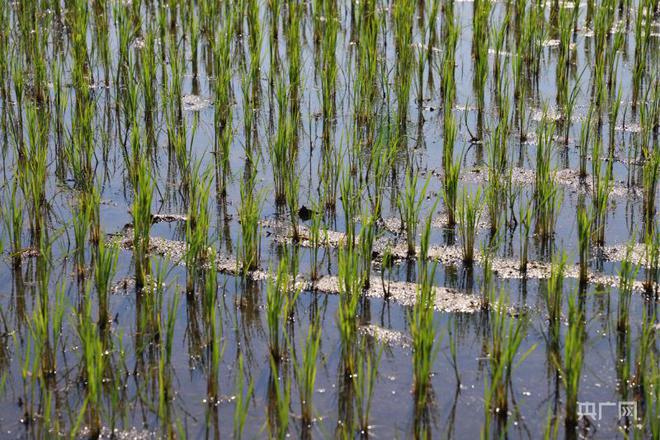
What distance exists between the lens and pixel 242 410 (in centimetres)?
292

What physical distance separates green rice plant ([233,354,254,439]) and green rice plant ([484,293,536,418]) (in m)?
0.62

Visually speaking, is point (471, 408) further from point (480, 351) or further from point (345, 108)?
point (345, 108)

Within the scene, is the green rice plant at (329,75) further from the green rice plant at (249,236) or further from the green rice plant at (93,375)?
the green rice plant at (93,375)

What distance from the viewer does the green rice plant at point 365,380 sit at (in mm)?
2834

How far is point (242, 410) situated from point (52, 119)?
2.74m

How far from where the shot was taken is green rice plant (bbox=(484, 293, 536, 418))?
2848 millimetres

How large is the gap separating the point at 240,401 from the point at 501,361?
701 mm

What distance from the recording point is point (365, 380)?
3.00 m

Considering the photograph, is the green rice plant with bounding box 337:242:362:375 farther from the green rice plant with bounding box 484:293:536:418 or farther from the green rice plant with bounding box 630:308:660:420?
the green rice plant with bounding box 630:308:660:420

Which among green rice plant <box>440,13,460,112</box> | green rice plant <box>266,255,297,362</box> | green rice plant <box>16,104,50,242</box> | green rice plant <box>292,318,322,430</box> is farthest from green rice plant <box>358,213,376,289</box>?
green rice plant <box>440,13,460,112</box>

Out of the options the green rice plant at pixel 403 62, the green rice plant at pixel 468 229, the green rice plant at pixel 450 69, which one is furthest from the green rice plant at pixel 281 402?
the green rice plant at pixel 450 69

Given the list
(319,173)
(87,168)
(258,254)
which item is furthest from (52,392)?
(319,173)

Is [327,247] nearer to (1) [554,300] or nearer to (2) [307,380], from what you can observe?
(1) [554,300]

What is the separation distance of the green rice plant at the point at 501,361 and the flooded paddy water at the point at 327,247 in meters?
0.01
